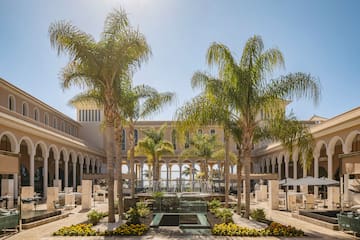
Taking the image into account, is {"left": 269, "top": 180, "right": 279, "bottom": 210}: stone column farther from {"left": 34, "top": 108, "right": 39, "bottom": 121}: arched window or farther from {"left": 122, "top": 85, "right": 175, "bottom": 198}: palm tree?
{"left": 34, "top": 108, "right": 39, "bottom": 121}: arched window

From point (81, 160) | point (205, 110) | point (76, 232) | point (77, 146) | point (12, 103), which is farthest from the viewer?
point (81, 160)

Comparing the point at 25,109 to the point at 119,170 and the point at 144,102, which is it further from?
the point at 119,170

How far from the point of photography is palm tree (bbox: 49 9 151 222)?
1520 centimetres

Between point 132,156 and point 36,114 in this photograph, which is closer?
point 132,156

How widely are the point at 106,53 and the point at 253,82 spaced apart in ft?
18.4

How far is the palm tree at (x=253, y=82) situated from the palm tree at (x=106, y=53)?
117 inches

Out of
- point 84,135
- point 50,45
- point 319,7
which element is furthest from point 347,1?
point 84,135

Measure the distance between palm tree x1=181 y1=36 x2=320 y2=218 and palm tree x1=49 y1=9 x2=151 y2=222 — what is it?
2974 millimetres

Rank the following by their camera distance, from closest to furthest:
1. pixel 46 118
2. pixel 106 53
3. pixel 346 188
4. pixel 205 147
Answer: pixel 346 188 < pixel 106 53 < pixel 46 118 < pixel 205 147

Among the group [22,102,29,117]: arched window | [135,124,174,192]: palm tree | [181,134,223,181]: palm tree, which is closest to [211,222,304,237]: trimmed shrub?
[135,124,174,192]: palm tree

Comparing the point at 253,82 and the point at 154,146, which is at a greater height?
the point at 253,82

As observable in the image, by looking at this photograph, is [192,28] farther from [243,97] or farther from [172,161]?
[172,161]

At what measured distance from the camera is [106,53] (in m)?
15.5

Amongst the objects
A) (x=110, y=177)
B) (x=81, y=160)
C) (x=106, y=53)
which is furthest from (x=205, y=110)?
(x=81, y=160)
